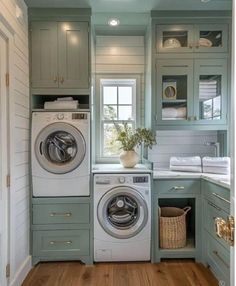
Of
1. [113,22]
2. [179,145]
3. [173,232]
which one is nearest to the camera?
[173,232]

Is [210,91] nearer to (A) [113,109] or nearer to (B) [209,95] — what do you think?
(B) [209,95]

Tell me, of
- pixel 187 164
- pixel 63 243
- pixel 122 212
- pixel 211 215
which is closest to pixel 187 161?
pixel 187 164

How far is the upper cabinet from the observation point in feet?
10.8

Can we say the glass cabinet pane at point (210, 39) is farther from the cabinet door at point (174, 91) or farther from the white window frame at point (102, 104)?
the white window frame at point (102, 104)

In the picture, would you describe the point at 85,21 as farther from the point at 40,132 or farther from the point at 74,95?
the point at 40,132

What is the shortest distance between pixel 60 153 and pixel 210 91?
1.83 meters

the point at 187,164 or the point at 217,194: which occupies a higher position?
the point at 187,164

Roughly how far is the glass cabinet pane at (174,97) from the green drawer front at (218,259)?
52.9 inches

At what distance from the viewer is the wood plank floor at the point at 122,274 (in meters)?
2.72

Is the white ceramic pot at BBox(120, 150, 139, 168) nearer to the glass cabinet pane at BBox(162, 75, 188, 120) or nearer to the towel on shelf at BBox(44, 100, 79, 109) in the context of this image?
the glass cabinet pane at BBox(162, 75, 188, 120)

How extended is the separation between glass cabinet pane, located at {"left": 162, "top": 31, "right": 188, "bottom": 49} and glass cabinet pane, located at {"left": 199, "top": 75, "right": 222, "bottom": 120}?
44 cm

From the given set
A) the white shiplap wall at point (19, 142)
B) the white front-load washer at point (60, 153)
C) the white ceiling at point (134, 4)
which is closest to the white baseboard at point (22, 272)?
the white shiplap wall at point (19, 142)

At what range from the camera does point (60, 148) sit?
3129mm

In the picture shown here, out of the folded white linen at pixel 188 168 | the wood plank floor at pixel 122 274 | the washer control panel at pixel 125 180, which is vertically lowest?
the wood plank floor at pixel 122 274
